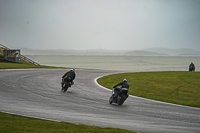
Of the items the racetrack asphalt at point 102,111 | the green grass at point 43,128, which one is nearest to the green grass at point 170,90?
the racetrack asphalt at point 102,111

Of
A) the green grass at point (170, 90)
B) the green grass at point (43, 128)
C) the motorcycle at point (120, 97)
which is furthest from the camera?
the green grass at point (170, 90)

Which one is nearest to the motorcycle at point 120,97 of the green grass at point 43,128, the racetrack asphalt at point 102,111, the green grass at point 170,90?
the racetrack asphalt at point 102,111

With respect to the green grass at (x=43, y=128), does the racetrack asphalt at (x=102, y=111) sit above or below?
below

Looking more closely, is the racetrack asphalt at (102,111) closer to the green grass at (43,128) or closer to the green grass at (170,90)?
the green grass at (43,128)

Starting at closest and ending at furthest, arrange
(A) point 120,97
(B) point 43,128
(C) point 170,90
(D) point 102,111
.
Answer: (B) point 43,128 < (D) point 102,111 < (A) point 120,97 < (C) point 170,90

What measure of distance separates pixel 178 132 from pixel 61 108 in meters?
6.44

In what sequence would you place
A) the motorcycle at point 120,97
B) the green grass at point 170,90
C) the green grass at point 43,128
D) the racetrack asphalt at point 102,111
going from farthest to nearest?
the green grass at point 170,90
the motorcycle at point 120,97
the racetrack asphalt at point 102,111
the green grass at point 43,128

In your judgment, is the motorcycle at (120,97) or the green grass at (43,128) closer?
the green grass at (43,128)

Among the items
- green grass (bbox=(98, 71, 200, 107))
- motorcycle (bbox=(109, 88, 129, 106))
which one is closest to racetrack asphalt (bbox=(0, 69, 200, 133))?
motorcycle (bbox=(109, 88, 129, 106))

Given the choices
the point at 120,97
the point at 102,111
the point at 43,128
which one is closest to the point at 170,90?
the point at 120,97

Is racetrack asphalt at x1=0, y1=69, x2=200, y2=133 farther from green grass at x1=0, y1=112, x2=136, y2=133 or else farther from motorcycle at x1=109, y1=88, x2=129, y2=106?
green grass at x1=0, y1=112, x2=136, y2=133

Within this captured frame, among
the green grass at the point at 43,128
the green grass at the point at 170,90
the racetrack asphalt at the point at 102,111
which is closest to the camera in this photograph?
the green grass at the point at 43,128

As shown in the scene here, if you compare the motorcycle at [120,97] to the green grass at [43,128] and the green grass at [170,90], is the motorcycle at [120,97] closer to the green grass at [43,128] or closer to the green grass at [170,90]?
the green grass at [170,90]

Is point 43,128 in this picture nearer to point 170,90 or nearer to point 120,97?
point 120,97
